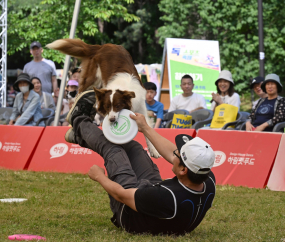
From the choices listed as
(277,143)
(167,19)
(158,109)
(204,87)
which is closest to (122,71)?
(277,143)

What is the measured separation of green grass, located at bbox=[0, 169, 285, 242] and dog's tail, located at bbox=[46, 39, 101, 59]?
1.96 metres

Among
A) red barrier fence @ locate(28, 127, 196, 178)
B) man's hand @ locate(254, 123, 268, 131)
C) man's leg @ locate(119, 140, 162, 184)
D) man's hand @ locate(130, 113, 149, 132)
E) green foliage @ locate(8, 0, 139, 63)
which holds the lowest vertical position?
red barrier fence @ locate(28, 127, 196, 178)

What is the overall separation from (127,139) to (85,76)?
7.53 feet

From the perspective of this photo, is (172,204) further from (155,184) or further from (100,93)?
(100,93)

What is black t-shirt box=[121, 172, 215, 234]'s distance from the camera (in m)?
3.19

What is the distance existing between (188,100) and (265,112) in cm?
241

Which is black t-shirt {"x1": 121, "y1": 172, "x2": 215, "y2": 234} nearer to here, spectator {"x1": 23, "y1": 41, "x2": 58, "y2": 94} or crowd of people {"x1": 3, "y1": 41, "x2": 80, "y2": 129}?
crowd of people {"x1": 3, "y1": 41, "x2": 80, "y2": 129}

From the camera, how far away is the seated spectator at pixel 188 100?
910 centimetres

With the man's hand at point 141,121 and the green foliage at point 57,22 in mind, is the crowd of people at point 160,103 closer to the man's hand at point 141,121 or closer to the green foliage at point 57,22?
the man's hand at point 141,121

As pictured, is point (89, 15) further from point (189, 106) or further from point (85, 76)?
point (85, 76)

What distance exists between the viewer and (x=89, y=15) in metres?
19.1

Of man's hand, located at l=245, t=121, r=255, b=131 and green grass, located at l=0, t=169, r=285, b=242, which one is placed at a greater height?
man's hand, located at l=245, t=121, r=255, b=131

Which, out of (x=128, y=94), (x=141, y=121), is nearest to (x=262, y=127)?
(x=128, y=94)

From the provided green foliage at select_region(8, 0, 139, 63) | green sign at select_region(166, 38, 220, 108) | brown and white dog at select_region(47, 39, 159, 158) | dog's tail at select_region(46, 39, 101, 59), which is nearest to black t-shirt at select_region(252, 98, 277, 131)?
brown and white dog at select_region(47, 39, 159, 158)
